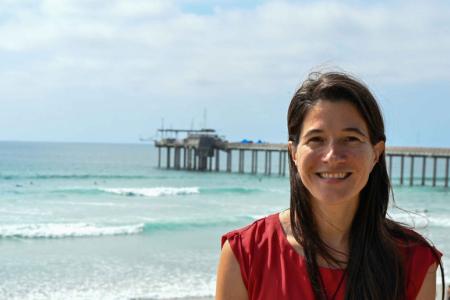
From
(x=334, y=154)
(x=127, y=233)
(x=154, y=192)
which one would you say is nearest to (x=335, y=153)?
(x=334, y=154)

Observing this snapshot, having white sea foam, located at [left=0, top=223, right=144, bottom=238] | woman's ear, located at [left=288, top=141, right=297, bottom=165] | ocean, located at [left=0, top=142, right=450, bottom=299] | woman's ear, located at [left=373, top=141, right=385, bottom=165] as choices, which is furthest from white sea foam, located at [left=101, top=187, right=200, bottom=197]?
woman's ear, located at [left=373, top=141, right=385, bottom=165]

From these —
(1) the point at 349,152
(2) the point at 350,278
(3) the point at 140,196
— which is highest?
(1) the point at 349,152

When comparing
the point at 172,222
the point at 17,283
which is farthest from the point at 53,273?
the point at 172,222

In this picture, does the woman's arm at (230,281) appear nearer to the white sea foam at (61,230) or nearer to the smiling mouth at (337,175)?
the smiling mouth at (337,175)

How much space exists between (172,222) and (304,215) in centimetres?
2101

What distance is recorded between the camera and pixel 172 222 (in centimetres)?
2278

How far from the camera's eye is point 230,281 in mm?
1903

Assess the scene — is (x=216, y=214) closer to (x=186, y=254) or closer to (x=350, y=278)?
(x=186, y=254)

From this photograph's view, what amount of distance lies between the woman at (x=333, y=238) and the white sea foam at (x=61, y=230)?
17705 mm

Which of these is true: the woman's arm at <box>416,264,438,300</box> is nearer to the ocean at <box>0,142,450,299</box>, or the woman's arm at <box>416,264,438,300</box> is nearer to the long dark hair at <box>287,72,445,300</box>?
the long dark hair at <box>287,72,445,300</box>

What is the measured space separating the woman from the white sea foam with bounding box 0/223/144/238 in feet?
58.1

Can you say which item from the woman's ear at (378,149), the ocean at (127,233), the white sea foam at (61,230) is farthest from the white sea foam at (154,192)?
the woman's ear at (378,149)

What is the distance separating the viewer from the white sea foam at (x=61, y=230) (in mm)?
19016

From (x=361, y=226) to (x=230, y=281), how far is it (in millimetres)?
437
